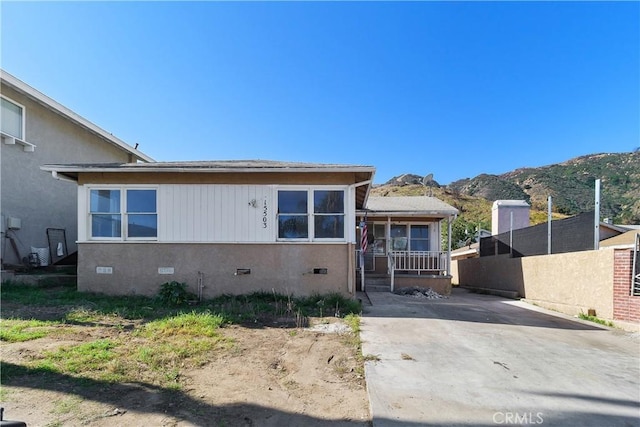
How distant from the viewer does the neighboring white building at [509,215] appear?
629 inches

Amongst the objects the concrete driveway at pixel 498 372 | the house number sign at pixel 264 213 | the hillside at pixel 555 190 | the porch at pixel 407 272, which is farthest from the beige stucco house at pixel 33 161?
the hillside at pixel 555 190

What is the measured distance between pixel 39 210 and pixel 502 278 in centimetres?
1592

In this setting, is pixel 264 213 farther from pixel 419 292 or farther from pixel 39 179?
pixel 39 179

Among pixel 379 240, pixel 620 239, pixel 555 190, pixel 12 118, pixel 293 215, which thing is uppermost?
pixel 555 190

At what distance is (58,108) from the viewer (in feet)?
36.7

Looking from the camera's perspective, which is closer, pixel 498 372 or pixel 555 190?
pixel 498 372

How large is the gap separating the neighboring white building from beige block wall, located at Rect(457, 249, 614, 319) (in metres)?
2.95

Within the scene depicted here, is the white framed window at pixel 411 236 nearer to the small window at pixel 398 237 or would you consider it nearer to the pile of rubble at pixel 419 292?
the small window at pixel 398 237

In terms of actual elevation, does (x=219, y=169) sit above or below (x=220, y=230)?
above

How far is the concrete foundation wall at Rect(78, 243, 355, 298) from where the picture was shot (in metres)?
8.17

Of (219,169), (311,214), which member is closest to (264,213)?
(311,214)

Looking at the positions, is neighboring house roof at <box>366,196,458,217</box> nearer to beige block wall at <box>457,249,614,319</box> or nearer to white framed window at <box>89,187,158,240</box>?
beige block wall at <box>457,249,614,319</box>

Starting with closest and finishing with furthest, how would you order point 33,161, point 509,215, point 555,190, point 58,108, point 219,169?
point 219,169
point 33,161
point 58,108
point 509,215
point 555,190

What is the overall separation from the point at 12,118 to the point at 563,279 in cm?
1587
